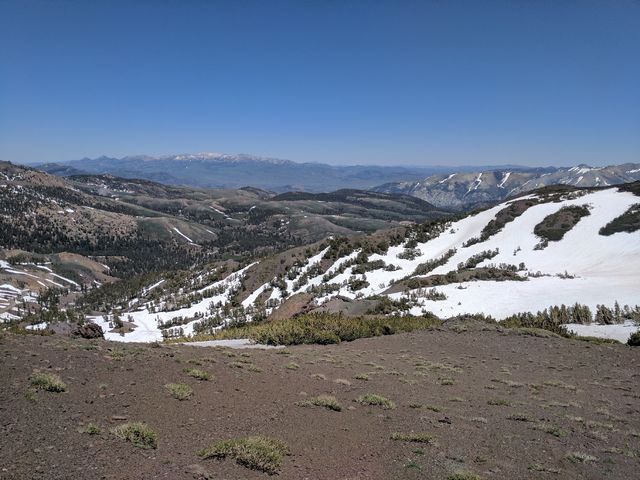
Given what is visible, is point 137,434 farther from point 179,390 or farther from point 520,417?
point 520,417

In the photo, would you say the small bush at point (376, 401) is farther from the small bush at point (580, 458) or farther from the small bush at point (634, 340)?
the small bush at point (634, 340)

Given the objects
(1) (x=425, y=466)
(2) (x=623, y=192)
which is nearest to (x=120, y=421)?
(1) (x=425, y=466)

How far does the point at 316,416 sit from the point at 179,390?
348 cm

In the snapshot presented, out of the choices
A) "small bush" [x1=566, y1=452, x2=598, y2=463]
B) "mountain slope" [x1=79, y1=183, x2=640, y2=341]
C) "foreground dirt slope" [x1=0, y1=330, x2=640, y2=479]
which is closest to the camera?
"foreground dirt slope" [x1=0, y1=330, x2=640, y2=479]

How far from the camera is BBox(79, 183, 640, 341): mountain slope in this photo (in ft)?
97.1

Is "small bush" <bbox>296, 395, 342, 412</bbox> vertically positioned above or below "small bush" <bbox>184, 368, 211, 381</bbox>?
below

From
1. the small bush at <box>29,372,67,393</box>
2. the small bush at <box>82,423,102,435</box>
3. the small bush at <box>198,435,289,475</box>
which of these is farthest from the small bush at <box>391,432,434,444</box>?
the small bush at <box>29,372,67,393</box>

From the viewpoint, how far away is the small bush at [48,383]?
8.98 metres

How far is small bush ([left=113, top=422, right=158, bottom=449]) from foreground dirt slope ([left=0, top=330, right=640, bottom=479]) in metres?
0.15

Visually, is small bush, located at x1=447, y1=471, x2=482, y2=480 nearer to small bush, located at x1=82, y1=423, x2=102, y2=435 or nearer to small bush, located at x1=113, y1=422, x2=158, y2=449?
small bush, located at x1=113, y1=422, x2=158, y2=449

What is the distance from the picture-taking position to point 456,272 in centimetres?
3709

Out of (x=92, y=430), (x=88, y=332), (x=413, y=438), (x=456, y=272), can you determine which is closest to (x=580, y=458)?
(x=413, y=438)

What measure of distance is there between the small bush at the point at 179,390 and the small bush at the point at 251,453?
2.86m

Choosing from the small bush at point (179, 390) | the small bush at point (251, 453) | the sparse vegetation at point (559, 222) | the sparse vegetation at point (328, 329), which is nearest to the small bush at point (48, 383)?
the small bush at point (179, 390)
